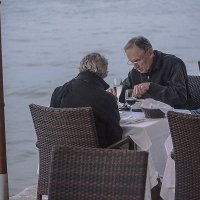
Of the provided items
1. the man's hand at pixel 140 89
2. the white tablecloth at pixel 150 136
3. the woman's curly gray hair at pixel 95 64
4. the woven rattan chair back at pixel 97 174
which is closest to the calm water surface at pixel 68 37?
the man's hand at pixel 140 89

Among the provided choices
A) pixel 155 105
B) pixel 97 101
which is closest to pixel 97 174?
pixel 97 101

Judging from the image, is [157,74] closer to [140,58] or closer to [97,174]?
[140,58]

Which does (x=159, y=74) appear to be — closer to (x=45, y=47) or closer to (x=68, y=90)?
(x=68, y=90)

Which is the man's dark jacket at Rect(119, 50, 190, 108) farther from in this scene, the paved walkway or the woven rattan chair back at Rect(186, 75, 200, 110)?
the paved walkway

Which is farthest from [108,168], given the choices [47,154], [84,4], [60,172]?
[84,4]

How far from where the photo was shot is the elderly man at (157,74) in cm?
453

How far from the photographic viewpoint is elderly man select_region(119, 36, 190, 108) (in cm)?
453

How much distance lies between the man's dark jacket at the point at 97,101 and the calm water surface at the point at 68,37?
10.6ft

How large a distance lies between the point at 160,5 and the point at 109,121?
38.3 feet

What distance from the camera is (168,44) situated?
40.1 feet

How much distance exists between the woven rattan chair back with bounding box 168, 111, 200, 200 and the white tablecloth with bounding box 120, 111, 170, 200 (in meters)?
0.38

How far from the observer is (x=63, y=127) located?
3646 millimetres

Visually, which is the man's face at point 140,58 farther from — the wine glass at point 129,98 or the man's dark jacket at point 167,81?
the wine glass at point 129,98

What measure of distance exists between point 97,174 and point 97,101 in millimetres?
1079
